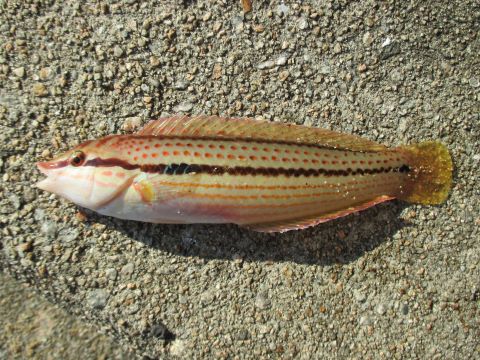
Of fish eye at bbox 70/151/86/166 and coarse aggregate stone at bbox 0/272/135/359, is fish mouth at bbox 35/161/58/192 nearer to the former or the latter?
fish eye at bbox 70/151/86/166

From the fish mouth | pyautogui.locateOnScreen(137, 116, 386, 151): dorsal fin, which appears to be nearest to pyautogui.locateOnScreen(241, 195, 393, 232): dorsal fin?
pyautogui.locateOnScreen(137, 116, 386, 151): dorsal fin

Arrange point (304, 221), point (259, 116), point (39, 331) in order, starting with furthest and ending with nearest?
point (259, 116), point (304, 221), point (39, 331)

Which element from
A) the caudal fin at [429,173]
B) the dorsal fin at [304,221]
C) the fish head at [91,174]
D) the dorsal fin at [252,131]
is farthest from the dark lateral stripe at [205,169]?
the caudal fin at [429,173]

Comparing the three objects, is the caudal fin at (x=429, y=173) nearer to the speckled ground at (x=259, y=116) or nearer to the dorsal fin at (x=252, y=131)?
the speckled ground at (x=259, y=116)

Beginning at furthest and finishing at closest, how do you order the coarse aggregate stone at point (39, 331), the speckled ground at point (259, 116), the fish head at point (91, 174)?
the speckled ground at point (259, 116) → the coarse aggregate stone at point (39, 331) → the fish head at point (91, 174)

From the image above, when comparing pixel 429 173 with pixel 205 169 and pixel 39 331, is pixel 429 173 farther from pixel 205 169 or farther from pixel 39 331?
pixel 39 331

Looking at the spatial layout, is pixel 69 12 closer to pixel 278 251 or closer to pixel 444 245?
pixel 278 251

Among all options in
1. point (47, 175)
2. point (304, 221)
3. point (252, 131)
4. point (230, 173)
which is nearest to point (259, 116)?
point (252, 131)
